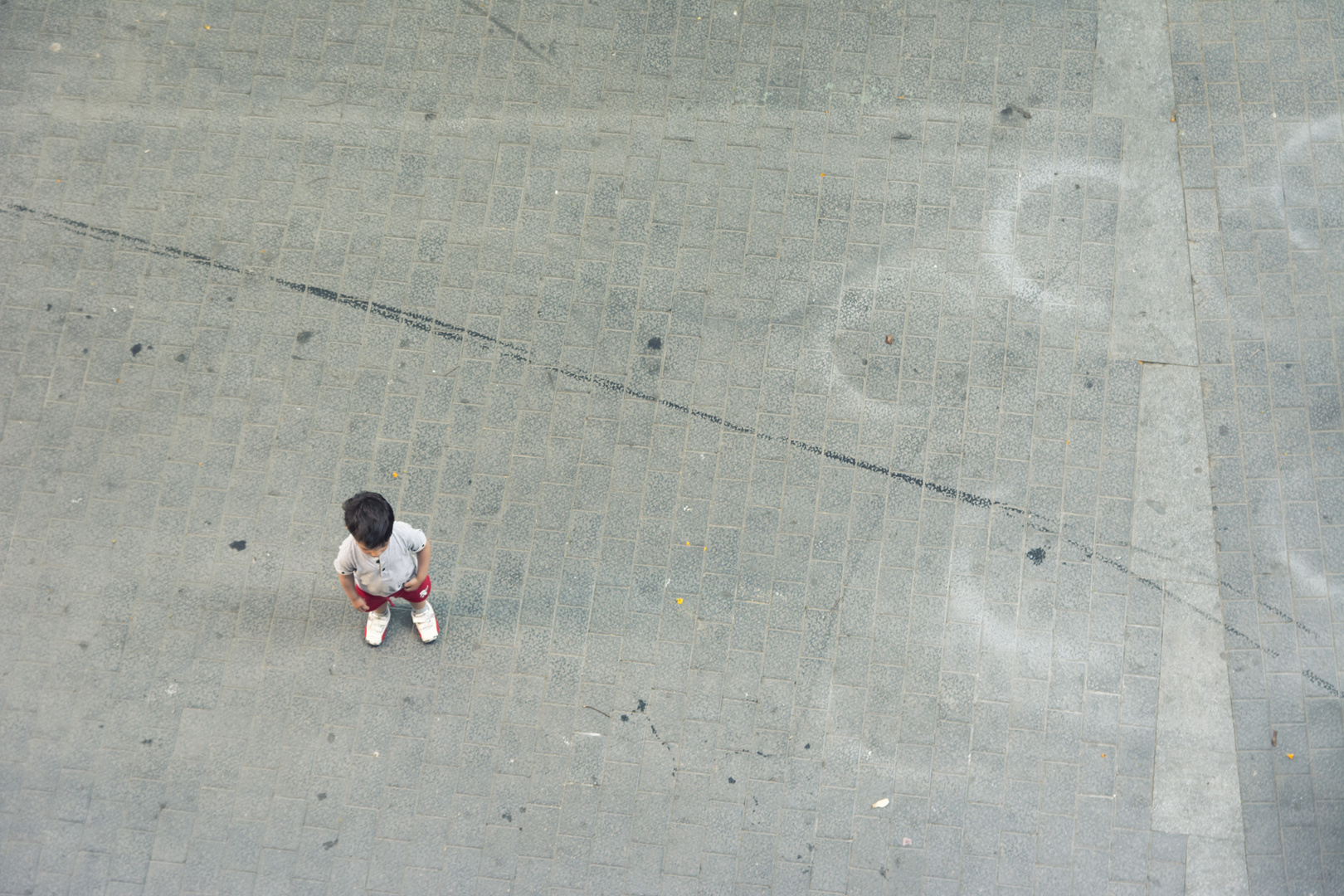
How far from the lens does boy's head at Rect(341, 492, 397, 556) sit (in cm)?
376

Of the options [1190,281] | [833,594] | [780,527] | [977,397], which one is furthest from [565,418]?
[1190,281]

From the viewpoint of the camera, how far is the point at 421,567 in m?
4.41

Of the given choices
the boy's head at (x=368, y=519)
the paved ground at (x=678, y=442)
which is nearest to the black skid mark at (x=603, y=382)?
the paved ground at (x=678, y=442)

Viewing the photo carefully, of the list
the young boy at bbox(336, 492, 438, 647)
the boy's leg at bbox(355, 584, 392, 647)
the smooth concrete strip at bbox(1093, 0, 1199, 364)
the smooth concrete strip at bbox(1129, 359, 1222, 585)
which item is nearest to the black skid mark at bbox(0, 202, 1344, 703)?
the smooth concrete strip at bbox(1129, 359, 1222, 585)

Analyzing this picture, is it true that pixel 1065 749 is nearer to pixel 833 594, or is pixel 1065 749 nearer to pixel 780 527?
pixel 833 594

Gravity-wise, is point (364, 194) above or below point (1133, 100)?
below

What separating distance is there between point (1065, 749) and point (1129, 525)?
1.40 metres

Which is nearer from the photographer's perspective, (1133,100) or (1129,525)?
(1129,525)

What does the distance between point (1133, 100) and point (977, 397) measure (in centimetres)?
228

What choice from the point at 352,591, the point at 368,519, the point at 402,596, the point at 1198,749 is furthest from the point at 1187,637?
the point at 352,591

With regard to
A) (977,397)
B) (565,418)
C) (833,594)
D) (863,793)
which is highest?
(977,397)

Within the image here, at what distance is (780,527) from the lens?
17.3 ft

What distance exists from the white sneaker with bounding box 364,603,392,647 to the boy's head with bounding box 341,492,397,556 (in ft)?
4.48

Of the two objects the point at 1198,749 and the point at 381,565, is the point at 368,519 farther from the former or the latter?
the point at 1198,749
